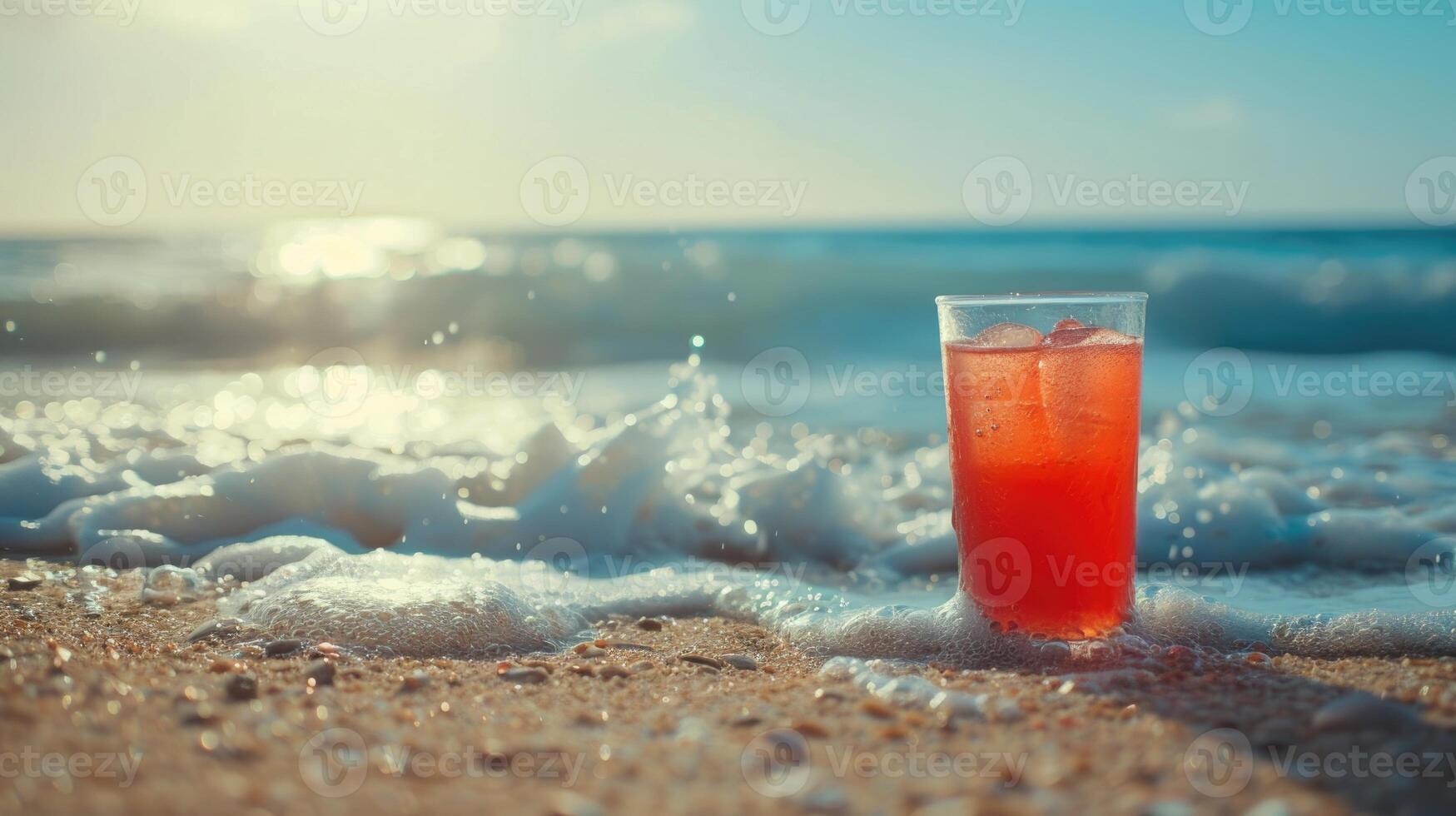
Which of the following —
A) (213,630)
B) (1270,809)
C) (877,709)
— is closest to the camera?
(1270,809)

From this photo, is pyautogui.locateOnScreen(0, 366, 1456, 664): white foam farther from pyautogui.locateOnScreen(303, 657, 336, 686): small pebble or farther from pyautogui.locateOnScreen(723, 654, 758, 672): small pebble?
pyautogui.locateOnScreen(303, 657, 336, 686): small pebble

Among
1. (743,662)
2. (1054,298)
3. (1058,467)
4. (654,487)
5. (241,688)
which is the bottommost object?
(743,662)

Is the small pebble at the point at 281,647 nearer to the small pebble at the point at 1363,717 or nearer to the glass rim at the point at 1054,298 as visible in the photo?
the glass rim at the point at 1054,298

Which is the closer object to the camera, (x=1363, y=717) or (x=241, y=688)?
(x=1363, y=717)

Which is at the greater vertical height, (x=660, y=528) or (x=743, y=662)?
(x=660, y=528)

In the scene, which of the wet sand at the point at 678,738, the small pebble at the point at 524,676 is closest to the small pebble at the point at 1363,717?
the wet sand at the point at 678,738

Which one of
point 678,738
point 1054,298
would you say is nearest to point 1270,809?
point 678,738

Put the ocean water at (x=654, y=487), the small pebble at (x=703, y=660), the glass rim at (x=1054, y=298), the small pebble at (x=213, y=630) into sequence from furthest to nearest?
the ocean water at (x=654, y=487) → the small pebble at (x=213, y=630) → the small pebble at (x=703, y=660) → the glass rim at (x=1054, y=298)

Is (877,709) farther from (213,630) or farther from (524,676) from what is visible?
(213,630)

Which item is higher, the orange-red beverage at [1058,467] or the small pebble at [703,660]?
the orange-red beverage at [1058,467]
